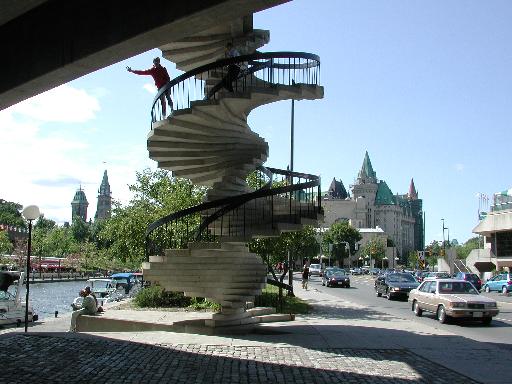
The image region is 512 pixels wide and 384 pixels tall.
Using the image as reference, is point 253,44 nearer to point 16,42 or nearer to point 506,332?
point 16,42

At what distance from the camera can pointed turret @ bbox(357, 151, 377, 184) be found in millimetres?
193750

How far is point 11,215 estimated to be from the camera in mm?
136750

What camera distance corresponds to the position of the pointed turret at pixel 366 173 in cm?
19375

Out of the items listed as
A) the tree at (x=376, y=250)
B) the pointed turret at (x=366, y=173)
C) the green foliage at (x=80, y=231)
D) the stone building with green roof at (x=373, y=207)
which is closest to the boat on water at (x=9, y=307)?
the tree at (x=376, y=250)

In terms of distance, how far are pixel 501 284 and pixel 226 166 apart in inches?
1222

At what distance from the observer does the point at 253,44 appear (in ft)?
50.3

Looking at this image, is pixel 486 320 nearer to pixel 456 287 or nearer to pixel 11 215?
pixel 456 287

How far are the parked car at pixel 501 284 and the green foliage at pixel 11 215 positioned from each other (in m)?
114

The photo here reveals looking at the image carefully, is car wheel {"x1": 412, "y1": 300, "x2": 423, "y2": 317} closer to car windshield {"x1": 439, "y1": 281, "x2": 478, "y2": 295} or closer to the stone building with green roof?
car windshield {"x1": 439, "y1": 281, "x2": 478, "y2": 295}

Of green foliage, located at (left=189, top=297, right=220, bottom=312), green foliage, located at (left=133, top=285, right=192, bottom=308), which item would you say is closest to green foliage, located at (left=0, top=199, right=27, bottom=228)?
green foliage, located at (left=133, top=285, right=192, bottom=308)

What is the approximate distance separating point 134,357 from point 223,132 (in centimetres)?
601

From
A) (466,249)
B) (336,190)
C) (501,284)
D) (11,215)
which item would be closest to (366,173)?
(336,190)

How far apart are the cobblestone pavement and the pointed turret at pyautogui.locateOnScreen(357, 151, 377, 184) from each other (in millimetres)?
184089

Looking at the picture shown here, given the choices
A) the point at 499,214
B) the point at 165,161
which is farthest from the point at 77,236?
the point at 165,161
